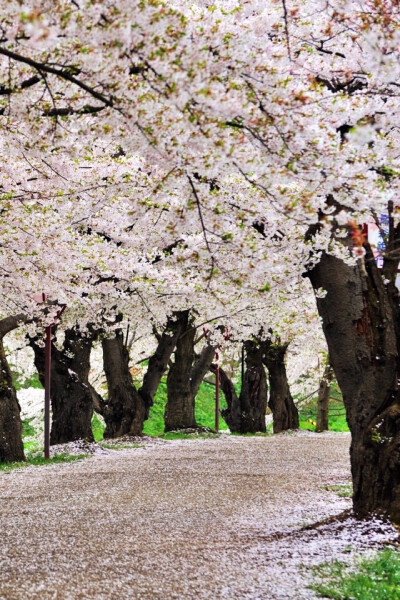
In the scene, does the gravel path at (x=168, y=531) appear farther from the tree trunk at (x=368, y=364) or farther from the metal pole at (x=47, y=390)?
the metal pole at (x=47, y=390)

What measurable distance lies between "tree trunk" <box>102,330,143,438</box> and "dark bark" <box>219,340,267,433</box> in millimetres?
6313

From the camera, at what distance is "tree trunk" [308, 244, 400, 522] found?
25.8 feet

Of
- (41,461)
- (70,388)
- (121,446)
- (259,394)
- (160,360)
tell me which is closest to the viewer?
(41,461)

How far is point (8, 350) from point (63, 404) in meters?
14.3

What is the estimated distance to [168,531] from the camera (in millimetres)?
7953

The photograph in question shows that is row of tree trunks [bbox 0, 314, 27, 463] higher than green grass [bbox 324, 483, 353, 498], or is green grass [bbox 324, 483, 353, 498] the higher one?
row of tree trunks [bbox 0, 314, 27, 463]

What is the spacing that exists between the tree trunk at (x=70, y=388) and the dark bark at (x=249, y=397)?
931 centimetres

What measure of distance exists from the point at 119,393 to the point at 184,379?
10.8ft

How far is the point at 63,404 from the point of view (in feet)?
63.2

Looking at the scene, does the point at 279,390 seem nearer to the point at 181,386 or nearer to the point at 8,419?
the point at 181,386

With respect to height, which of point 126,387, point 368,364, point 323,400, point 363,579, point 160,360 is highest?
point 160,360

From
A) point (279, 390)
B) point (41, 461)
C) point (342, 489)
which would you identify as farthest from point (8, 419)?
point (279, 390)

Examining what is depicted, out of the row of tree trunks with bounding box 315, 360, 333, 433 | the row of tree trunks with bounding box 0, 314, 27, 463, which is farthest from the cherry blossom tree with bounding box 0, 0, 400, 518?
the row of tree trunks with bounding box 315, 360, 333, 433

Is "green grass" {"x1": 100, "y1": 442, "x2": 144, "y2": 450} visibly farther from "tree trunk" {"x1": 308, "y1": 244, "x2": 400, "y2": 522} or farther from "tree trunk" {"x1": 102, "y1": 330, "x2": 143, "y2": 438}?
"tree trunk" {"x1": 308, "y1": 244, "x2": 400, "y2": 522}
